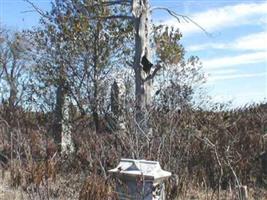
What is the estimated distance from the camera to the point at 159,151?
771 centimetres

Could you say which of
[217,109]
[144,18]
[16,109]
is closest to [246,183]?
[217,109]

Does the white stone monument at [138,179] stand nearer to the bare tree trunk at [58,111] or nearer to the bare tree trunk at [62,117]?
the bare tree trunk at [62,117]

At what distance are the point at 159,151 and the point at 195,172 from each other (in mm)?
968

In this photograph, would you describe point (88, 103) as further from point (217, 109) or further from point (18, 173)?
point (18, 173)

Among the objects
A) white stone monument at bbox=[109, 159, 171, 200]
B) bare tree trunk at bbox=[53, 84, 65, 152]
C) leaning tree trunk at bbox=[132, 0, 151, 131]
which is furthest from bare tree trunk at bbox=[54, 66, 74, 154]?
white stone monument at bbox=[109, 159, 171, 200]

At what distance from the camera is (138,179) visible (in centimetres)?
518

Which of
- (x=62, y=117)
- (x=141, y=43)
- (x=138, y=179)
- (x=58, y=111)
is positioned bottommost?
(x=138, y=179)

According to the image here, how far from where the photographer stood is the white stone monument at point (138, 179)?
5199 millimetres

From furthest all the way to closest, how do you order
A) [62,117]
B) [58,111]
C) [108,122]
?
[58,111] < [62,117] < [108,122]

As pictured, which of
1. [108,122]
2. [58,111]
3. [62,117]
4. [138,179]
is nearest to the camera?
[138,179]

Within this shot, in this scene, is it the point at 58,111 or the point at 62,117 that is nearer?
the point at 62,117

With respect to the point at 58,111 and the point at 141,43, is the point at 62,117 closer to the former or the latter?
the point at 58,111

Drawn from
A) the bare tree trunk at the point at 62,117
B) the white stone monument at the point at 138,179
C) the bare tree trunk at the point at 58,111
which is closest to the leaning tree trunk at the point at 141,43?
the bare tree trunk at the point at 62,117

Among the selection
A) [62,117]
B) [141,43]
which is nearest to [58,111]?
[62,117]
